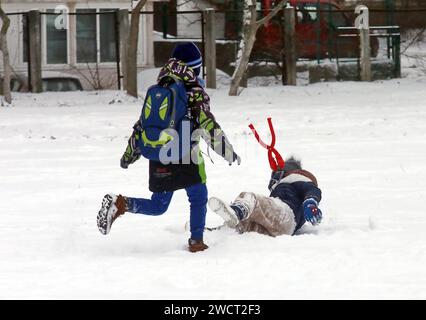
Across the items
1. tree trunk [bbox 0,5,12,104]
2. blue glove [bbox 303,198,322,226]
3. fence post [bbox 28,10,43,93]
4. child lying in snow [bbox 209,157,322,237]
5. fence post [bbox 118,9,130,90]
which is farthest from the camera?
fence post [bbox 28,10,43,93]

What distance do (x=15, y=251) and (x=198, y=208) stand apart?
1271mm

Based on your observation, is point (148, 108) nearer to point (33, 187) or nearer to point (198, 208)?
point (198, 208)

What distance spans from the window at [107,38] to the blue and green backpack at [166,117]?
917 inches

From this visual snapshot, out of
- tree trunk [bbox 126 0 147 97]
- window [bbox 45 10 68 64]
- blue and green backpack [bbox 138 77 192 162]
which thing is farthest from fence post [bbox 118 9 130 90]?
blue and green backpack [bbox 138 77 192 162]

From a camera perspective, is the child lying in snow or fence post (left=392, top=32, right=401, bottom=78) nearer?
the child lying in snow

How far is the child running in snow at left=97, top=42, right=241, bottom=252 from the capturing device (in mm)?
7746

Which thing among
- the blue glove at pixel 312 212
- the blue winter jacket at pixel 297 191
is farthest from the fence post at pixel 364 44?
the blue glove at pixel 312 212

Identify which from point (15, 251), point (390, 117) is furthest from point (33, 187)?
point (390, 117)

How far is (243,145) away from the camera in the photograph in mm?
14969

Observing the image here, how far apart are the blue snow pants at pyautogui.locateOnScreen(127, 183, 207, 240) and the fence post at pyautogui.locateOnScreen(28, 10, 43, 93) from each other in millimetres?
19213

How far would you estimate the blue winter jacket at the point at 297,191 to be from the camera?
28.1 feet

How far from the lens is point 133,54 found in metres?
25.6

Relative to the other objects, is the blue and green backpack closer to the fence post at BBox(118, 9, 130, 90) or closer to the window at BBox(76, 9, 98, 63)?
the fence post at BBox(118, 9, 130, 90)

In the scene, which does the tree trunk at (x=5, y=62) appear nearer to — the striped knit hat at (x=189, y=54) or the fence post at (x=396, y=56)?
the fence post at (x=396, y=56)
